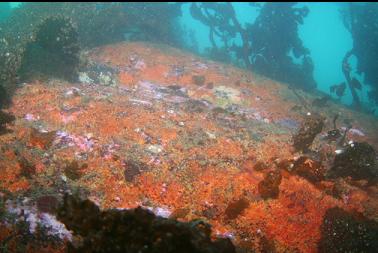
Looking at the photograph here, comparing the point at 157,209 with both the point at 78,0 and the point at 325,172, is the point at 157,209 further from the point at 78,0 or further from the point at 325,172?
the point at 78,0

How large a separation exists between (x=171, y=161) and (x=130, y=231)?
4.40m

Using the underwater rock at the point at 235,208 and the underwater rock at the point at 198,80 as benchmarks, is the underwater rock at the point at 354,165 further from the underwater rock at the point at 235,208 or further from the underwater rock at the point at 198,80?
the underwater rock at the point at 198,80

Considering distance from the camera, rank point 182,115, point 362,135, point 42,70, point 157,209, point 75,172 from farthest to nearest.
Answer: point 362,135 < point 42,70 < point 182,115 < point 75,172 < point 157,209

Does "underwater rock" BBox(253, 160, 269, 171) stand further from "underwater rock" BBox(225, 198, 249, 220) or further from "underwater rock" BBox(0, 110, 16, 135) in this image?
"underwater rock" BBox(0, 110, 16, 135)

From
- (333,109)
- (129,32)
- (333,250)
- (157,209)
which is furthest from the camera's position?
(129,32)

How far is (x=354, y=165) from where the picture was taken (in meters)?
8.77

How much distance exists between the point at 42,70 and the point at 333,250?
12015 millimetres

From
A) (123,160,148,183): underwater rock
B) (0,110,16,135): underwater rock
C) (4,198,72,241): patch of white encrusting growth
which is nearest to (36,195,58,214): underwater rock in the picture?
(4,198,72,241): patch of white encrusting growth

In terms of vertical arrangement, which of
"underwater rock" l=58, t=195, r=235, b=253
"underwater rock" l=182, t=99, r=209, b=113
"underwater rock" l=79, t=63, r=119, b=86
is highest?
"underwater rock" l=58, t=195, r=235, b=253

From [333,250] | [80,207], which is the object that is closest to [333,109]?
[333,250]

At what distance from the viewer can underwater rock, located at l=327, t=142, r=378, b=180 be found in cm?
877

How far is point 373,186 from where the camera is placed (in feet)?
28.5

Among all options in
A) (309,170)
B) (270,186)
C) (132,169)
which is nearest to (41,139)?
(132,169)

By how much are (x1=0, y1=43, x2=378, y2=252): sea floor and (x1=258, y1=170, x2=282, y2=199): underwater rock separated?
33mm
